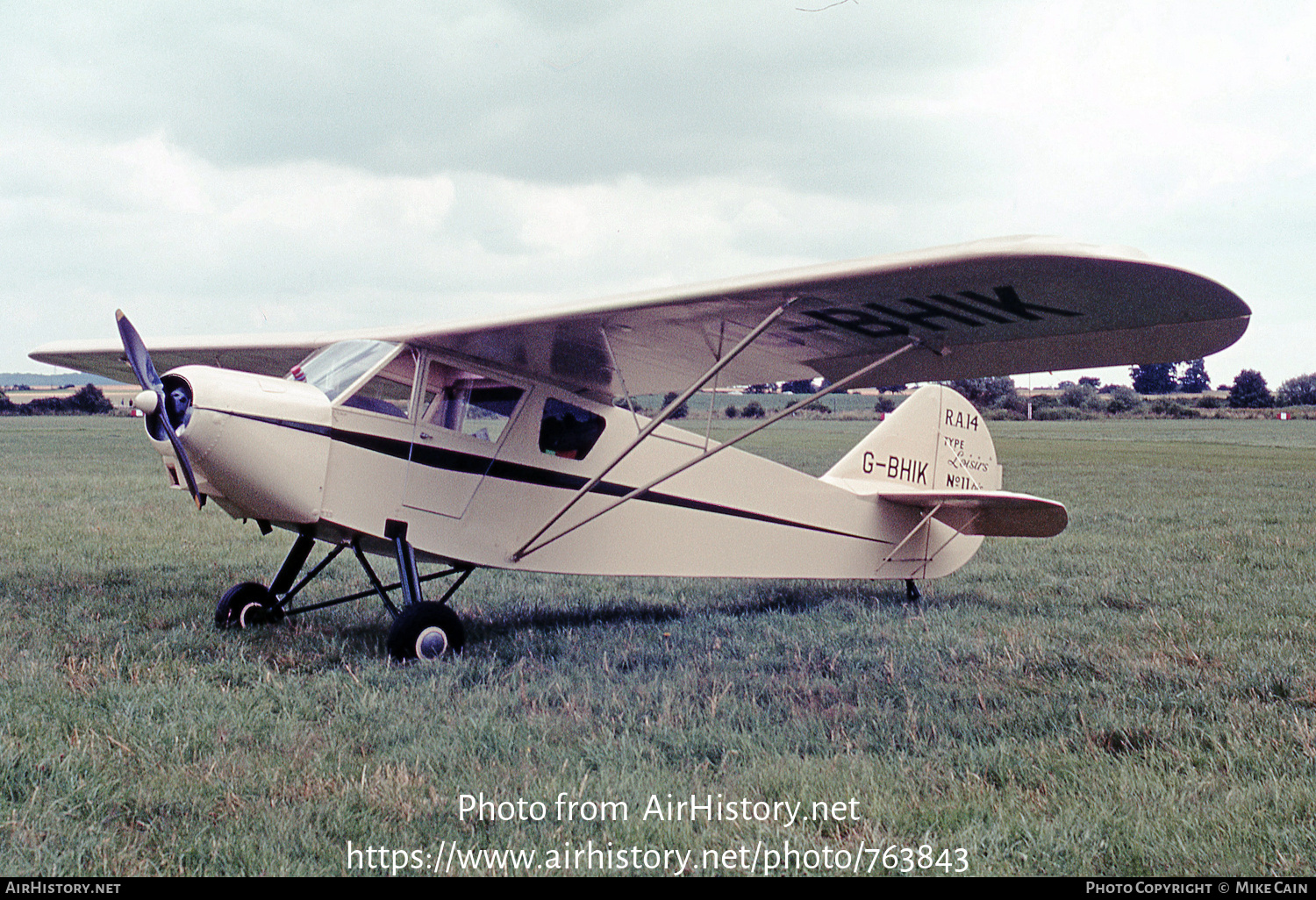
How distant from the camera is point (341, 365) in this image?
568 centimetres

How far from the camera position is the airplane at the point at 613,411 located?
437 centimetres

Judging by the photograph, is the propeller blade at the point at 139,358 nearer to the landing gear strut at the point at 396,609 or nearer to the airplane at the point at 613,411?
the airplane at the point at 613,411

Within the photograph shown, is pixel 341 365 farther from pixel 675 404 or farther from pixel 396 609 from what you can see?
pixel 675 404

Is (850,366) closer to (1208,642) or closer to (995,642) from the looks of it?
(995,642)

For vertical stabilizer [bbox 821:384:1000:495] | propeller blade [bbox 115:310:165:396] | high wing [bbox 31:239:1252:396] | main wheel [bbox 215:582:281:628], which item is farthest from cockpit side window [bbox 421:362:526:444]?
vertical stabilizer [bbox 821:384:1000:495]

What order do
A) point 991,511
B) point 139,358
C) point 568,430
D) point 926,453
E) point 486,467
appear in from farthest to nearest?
1. point 926,453
2. point 991,511
3. point 568,430
4. point 486,467
5. point 139,358

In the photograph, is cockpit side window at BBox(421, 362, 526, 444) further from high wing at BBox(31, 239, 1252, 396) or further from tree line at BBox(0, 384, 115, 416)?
tree line at BBox(0, 384, 115, 416)

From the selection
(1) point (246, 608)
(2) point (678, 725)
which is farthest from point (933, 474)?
(1) point (246, 608)

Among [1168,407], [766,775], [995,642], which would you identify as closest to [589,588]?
[995,642]

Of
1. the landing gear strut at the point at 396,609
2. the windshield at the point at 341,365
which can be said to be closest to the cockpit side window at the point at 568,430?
the landing gear strut at the point at 396,609

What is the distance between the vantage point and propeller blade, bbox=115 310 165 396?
4.87m

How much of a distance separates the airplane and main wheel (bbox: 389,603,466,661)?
0.01 metres

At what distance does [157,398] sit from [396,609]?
189 centimetres
